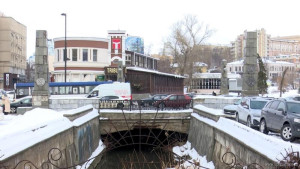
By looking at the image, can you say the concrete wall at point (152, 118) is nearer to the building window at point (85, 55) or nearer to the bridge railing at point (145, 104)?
the bridge railing at point (145, 104)

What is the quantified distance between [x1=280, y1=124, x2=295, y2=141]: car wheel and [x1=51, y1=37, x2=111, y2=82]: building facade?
41.3 metres

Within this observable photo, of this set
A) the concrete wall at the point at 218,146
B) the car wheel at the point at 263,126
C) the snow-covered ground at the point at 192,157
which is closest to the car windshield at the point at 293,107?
the car wheel at the point at 263,126

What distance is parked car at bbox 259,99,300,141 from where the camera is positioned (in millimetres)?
13352

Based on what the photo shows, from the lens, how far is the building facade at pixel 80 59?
52750 millimetres

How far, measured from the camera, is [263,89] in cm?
5319

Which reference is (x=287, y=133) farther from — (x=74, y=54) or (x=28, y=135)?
(x=74, y=54)

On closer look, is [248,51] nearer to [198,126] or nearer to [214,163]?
[198,126]

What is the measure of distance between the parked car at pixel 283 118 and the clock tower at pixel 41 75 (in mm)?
14149

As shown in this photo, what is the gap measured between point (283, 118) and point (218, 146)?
2.63 metres

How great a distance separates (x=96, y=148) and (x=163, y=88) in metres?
33.7

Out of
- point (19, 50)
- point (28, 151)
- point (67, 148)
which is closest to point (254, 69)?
point (67, 148)

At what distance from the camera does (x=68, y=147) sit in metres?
14.1

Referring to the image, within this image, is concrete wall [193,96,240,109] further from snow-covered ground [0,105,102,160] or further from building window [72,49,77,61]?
building window [72,49,77,61]

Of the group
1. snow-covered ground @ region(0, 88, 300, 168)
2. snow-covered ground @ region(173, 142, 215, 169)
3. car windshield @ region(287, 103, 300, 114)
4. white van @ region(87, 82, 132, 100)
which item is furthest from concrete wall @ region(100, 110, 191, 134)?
car windshield @ region(287, 103, 300, 114)
